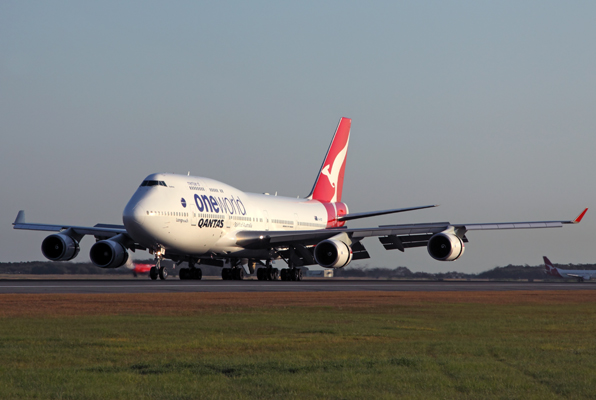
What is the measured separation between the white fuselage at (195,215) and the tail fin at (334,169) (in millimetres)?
7573

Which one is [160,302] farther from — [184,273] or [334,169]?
[334,169]

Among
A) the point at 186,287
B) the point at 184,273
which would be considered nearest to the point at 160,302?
the point at 186,287

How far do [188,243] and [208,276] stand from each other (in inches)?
756

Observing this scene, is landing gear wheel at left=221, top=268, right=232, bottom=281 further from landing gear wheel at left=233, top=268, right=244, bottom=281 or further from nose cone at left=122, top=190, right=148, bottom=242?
nose cone at left=122, top=190, right=148, bottom=242

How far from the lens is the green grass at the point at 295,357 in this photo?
730 centimetres

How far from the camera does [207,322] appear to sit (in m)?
13.5

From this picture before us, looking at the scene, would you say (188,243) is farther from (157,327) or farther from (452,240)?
(157,327)

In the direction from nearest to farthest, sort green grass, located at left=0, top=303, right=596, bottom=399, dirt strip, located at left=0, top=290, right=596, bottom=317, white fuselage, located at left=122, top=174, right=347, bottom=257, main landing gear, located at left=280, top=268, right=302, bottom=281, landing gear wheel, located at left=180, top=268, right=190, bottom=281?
green grass, located at left=0, top=303, right=596, bottom=399
dirt strip, located at left=0, top=290, right=596, bottom=317
white fuselage, located at left=122, top=174, right=347, bottom=257
landing gear wheel, located at left=180, top=268, right=190, bottom=281
main landing gear, located at left=280, top=268, right=302, bottom=281

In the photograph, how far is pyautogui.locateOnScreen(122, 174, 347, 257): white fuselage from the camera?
35.2 metres

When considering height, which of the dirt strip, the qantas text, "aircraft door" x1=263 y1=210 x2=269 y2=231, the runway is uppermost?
"aircraft door" x1=263 y1=210 x2=269 y2=231

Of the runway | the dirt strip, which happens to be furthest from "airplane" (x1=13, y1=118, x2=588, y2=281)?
the dirt strip

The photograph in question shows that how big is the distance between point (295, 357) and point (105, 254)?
3052 cm

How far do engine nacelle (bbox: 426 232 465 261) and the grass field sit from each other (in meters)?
20.3

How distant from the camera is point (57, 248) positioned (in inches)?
1507
